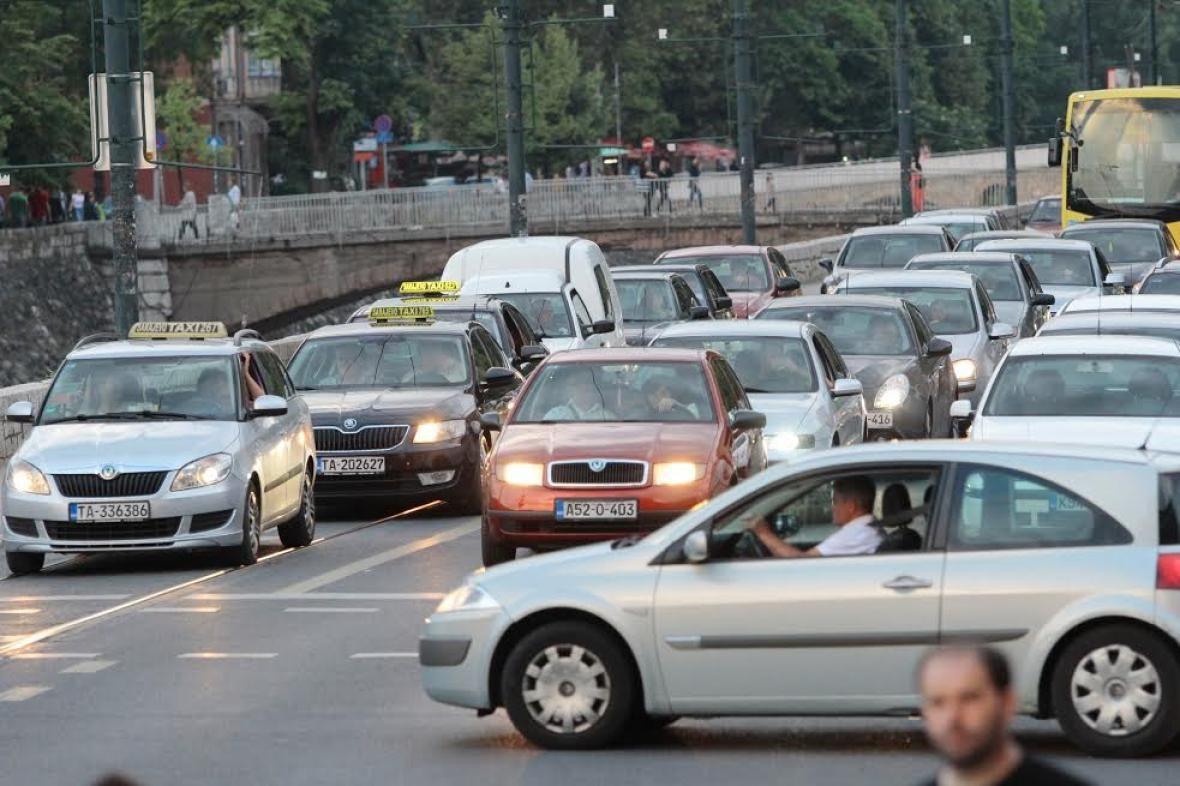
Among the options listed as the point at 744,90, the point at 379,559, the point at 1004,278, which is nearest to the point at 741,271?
the point at 1004,278

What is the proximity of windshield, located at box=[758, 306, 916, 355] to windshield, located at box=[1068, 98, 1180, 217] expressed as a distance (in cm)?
2257

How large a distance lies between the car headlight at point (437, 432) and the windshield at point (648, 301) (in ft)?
38.3

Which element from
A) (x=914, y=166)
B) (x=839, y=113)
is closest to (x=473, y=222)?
(x=914, y=166)

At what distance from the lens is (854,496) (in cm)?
1020

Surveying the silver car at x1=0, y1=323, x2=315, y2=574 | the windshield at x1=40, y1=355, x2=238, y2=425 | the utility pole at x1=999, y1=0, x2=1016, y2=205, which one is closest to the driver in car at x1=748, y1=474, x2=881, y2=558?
the silver car at x1=0, y1=323, x2=315, y2=574

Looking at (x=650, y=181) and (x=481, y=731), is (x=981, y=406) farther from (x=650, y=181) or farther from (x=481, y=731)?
(x=650, y=181)

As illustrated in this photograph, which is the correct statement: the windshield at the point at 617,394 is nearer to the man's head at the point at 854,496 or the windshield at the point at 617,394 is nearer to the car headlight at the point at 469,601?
the car headlight at the point at 469,601

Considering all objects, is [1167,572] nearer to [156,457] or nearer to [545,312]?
[156,457]

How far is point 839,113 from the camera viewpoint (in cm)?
11362

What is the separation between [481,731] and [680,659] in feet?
3.97

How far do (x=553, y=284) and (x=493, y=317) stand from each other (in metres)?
3.81

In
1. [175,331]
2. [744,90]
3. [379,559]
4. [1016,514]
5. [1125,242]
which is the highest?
[744,90]

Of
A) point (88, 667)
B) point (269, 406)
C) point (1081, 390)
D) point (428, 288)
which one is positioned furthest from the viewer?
point (428, 288)

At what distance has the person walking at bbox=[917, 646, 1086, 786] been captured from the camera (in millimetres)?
4551
